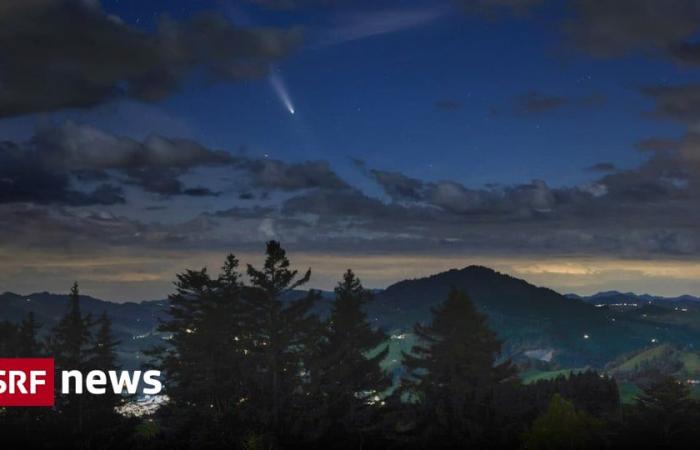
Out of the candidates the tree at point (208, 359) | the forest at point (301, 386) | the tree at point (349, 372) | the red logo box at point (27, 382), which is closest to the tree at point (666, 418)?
the forest at point (301, 386)

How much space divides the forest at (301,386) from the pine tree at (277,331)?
A: 10 cm

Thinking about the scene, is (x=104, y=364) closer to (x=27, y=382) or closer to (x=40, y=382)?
(x=40, y=382)

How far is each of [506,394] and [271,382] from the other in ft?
77.8

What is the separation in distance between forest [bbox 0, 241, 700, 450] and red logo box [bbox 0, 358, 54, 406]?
1.42 meters

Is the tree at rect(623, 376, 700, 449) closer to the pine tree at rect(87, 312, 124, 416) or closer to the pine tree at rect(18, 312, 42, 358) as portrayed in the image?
the pine tree at rect(87, 312, 124, 416)

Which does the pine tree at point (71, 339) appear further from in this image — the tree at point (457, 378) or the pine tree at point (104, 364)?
the tree at point (457, 378)

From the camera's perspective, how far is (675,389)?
99.3 metres

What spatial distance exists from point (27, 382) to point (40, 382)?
2.32 m

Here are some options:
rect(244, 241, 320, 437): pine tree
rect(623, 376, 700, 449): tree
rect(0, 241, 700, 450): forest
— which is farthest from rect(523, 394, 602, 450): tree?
rect(244, 241, 320, 437): pine tree

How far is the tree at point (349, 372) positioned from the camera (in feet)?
197

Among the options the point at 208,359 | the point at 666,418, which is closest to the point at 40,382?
the point at 208,359

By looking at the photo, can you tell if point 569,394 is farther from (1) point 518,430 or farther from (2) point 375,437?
(2) point 375,437

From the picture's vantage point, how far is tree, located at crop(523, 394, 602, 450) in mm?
74875

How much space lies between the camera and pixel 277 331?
65188 millimetres
